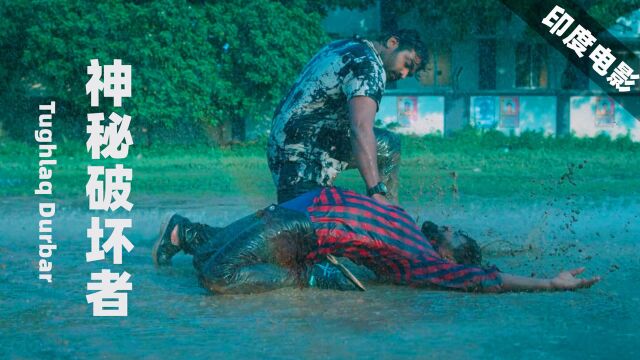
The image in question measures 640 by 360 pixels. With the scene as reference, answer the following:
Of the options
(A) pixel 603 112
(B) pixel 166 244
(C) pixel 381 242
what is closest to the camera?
(C) pixel 381 242

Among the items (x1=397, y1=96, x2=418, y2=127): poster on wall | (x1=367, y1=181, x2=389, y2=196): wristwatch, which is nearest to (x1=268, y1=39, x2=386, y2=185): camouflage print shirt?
(x1=367, y1=181, x2=389, y2=196): wristwatch

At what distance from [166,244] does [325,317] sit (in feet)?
6.61

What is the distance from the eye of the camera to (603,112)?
105 feet

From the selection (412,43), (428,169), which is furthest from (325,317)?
(428,169)

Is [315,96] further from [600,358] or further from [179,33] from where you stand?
[179,33]

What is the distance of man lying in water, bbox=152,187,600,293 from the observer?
20.9 ft

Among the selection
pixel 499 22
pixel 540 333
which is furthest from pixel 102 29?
pixel 540 333

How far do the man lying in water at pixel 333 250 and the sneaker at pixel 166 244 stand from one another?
810 mm

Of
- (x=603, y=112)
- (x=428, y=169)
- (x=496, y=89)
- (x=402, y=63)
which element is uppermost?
(x=496, y=89)

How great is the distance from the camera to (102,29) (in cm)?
2525

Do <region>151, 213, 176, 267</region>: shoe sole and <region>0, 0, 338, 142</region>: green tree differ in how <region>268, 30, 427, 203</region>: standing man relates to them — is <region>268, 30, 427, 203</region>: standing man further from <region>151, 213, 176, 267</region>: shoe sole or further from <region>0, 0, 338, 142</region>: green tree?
<region>0, 0, 338, 142</region>: green tree

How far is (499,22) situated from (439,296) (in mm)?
25123

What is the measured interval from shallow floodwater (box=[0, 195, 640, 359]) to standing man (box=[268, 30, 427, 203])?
960 mm

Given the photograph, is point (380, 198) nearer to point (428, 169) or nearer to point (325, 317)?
point (325, 317)
